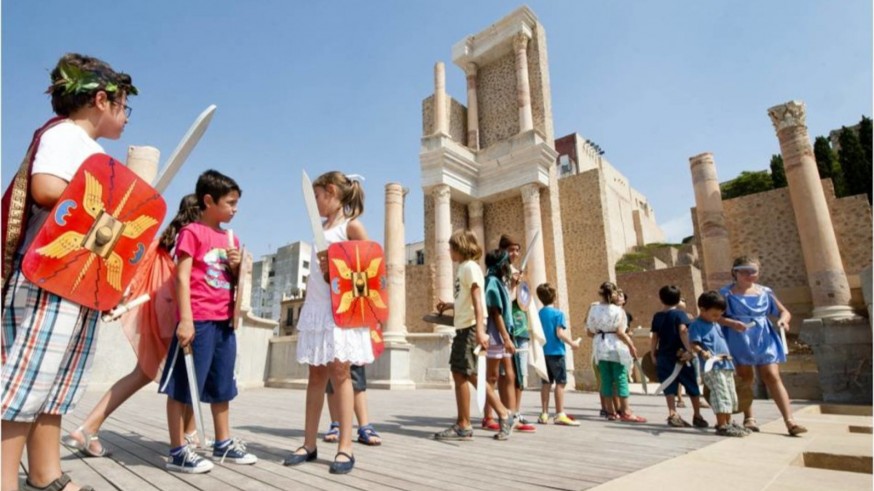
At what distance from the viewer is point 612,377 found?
17.0ft

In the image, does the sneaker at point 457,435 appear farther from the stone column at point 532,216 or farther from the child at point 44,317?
the stone column at point 532,216

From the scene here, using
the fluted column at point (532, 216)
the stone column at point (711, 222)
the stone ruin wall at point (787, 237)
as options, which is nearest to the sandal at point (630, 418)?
the stone column at point (711, 222)

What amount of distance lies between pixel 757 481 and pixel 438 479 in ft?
4.96

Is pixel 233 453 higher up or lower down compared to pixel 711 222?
lower down

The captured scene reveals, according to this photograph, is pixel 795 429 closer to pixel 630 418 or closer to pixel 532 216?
pixel 630 418

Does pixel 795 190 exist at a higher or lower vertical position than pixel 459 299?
higher

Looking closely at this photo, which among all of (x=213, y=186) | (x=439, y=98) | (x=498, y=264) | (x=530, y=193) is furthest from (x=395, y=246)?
(x=213, y=186)

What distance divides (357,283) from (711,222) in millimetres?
12173

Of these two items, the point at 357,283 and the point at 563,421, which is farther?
the point at 563,421

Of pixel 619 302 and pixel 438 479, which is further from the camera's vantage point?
pixel 619 302

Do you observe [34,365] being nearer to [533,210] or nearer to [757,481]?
[757,481]

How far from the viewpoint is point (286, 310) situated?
153 ft

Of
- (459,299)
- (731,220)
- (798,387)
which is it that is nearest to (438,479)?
(459,299)

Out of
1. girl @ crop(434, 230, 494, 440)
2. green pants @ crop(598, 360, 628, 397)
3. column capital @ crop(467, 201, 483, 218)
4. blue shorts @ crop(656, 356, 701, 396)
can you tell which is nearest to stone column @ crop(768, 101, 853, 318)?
blue shorts @ crop(656, 356, 701, 396)
